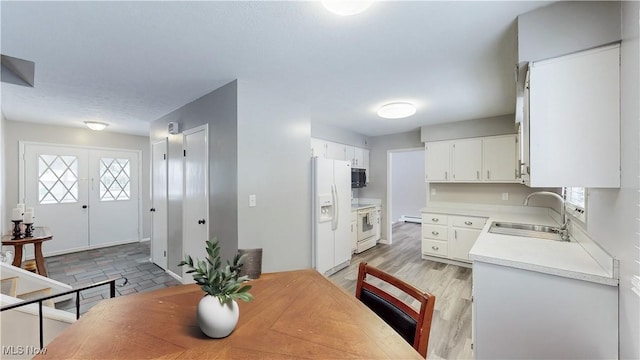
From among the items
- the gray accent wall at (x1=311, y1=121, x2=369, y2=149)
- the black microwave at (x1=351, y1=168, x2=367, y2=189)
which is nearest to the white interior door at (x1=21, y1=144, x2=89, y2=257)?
the gray accent wall at (x1=311, y1=121, x2=369, y2=149)

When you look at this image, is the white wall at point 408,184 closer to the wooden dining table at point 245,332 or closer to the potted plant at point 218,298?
the wooden dining table at point 245,332

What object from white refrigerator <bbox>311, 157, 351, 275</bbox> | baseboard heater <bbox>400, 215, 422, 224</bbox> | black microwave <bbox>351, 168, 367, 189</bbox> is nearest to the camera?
white refrigerator <bbox>311, 157, 351, 275</bbox>

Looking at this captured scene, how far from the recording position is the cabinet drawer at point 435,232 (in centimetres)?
399

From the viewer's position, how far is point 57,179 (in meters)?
4.52

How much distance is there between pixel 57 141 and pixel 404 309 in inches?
244

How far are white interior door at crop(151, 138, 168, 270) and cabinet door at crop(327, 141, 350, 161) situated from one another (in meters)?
2.52

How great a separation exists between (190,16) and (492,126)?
413 centimetres

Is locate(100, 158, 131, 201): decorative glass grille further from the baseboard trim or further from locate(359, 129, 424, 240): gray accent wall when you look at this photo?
locate(359, 129, 424, 240): gray accent wall

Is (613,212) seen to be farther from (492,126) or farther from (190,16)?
(492,126)

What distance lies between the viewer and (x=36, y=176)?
14.1 feet

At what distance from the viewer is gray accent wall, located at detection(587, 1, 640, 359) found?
1055 millimetres

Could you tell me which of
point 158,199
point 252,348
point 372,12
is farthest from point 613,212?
point 158,199

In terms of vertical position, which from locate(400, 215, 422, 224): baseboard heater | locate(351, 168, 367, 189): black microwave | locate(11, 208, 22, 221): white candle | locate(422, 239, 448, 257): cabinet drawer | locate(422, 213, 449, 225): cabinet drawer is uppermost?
locate(351, 168, 367, 189): black microwave

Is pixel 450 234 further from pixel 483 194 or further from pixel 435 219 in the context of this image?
pixel 483 194
